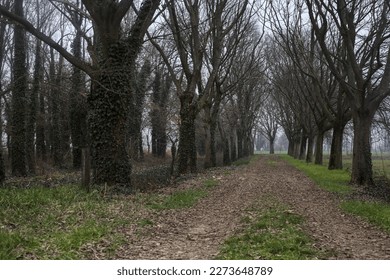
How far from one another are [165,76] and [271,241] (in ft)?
121

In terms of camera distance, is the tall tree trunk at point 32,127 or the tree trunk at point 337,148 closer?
the tall tree trunk at point 32,127

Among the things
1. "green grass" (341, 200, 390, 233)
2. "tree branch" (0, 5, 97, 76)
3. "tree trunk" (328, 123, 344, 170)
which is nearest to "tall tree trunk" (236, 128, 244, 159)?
"tree trunk" (328, 123, 344, 170)

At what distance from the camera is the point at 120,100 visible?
43.4ft

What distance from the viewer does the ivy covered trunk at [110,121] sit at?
13086 mm

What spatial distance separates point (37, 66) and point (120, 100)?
14.9 metres

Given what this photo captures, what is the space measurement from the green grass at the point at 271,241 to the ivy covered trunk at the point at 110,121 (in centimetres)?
517

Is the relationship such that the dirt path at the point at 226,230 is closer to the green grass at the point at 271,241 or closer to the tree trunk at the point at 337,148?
the green grass at the point at 271,241

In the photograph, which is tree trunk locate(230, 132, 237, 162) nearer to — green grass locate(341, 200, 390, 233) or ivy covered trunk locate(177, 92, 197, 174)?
ivy covered trunk locate(177, 92, 197, 174)

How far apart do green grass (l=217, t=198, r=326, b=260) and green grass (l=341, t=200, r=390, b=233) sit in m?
1.78

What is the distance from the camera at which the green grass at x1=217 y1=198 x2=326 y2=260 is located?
6539mm

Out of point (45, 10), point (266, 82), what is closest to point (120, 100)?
point (45, 10)

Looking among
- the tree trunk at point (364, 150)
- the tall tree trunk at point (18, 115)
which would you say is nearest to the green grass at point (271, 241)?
the tree trunk at point (364, 150)

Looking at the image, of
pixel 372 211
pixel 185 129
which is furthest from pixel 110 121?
pixel 185 129
